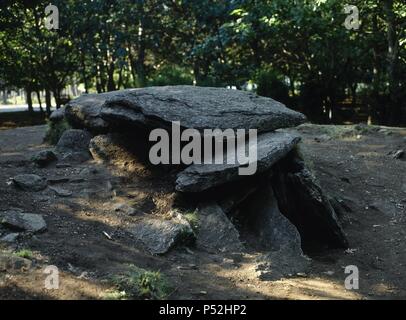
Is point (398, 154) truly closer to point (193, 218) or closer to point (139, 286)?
point (193, 218)

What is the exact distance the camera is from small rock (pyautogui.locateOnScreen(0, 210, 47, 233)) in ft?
19.3

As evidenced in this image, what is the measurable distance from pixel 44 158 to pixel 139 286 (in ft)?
15.3

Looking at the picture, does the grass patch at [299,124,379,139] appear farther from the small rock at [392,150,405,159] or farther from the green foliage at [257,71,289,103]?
the green foliage at [257,71,289,103]

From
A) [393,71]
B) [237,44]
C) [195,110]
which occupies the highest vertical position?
[237,44]

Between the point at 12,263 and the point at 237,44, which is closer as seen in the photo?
the point at 12,263

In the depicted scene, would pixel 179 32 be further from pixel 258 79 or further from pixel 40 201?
pixel 40 201

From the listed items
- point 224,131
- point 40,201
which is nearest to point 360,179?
point 224,131

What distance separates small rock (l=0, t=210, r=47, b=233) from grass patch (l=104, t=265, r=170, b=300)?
1482 millimetres

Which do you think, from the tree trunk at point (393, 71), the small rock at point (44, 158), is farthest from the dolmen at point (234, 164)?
the tree trunk at point (393, 71)

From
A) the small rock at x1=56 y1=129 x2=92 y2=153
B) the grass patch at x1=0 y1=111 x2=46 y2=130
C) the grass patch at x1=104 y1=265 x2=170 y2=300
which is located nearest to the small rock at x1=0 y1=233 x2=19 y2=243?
the grass patch at x1=104 y1=265 x2=170 y2=300

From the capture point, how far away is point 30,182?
7.50m

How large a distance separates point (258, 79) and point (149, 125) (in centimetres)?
852

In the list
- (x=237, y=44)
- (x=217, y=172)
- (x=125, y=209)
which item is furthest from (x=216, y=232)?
(x=237, y=44)

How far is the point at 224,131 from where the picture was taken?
757 cm
